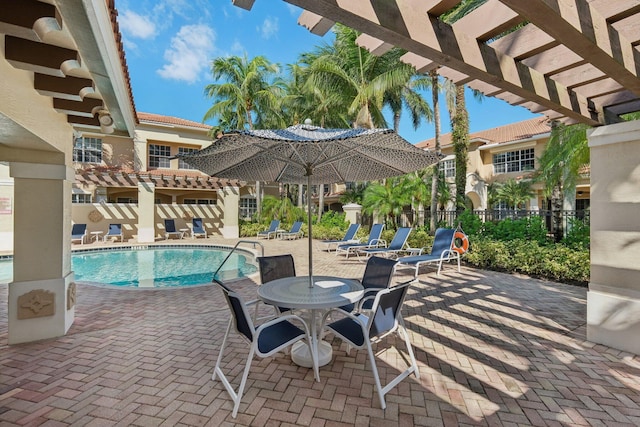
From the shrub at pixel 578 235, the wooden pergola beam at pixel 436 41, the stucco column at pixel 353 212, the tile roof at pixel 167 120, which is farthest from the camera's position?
the tile roof at pixel 167 120

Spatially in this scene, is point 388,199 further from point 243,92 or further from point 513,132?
point 513,132

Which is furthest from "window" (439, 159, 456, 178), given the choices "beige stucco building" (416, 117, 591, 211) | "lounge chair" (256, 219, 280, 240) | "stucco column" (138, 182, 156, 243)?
"stucco column" (138, 182, 156, 243)

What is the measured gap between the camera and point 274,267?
4684mm

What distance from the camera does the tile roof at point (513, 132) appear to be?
67.0ft

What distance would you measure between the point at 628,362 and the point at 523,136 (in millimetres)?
20669

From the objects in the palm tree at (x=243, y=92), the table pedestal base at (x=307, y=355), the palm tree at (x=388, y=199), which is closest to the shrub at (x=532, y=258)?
the palm tree at (x=388, y=199)

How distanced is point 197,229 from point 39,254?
51.8 ft

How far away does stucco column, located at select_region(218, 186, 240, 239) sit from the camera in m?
20.1

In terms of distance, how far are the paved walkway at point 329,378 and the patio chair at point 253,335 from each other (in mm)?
120

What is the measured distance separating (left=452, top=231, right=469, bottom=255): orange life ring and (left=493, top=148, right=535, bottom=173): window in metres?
15.6

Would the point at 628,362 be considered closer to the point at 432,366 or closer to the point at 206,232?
the point at 432,366

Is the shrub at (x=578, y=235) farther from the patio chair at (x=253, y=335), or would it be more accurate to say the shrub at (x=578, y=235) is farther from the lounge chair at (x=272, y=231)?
the lounge chair at (x=272, y=231)

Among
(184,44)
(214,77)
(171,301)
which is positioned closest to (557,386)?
(171,301)

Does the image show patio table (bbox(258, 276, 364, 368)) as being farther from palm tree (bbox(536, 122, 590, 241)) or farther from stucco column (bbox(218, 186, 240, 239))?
stucco column (bbox(218, 186, 240, 239))
